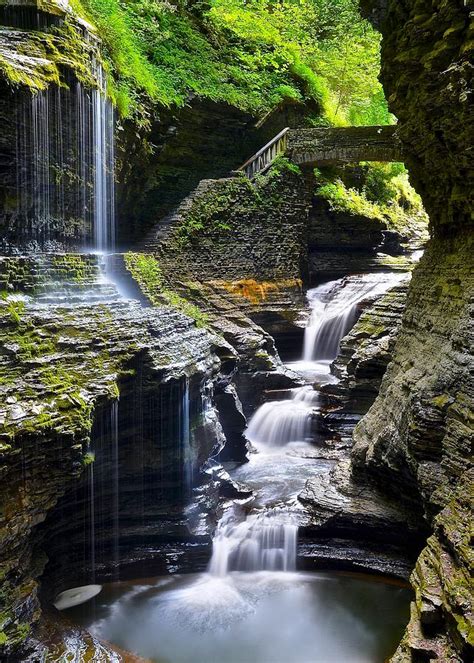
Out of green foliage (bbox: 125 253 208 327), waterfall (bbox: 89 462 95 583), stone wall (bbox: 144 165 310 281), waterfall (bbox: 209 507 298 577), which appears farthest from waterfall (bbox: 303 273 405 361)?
waterfall (bbox: 89 462 95 583)

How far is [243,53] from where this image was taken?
20.5m

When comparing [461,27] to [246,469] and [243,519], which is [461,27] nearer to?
[243,519]

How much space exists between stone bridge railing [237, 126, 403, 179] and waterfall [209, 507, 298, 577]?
11823mm

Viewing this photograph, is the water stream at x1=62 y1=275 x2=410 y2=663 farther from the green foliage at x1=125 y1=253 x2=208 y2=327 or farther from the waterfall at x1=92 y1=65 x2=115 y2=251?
the waterfall at x1=92 y1=65 x2=115 y2=251

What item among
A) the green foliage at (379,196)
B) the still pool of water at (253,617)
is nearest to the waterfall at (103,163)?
the still pool of water at (253,617)

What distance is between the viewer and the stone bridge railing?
1705 cm

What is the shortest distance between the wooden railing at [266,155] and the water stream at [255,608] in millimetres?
11812

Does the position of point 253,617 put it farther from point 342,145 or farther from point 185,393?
point 342,145

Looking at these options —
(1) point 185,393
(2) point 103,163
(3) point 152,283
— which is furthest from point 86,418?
(2) point 103,163

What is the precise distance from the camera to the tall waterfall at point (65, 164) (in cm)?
1063

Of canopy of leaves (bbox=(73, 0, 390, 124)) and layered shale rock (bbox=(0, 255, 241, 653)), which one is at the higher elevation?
canopy of leaves (bbox=(73, 0, 390, 124))

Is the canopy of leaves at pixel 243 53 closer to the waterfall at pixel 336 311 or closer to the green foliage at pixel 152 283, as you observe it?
the green foliage at pixel 152 283

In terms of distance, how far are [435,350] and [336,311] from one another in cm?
1008

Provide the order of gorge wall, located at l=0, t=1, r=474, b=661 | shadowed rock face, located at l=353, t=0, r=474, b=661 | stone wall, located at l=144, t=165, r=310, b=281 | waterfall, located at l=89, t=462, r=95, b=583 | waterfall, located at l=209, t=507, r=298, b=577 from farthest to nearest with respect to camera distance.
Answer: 1. stone wall, located at l=144, t=165, r=310, b=281
2. waterfall, located at l=209, t=507, r=298, b=577
3. waterfall, located at l=89, t=462, r=95, b=583
4. gorge wall, located at l=0, t=1, r=474, b=661
5. shadowed rock face, located at l=353, t=0, r=474, b=661
